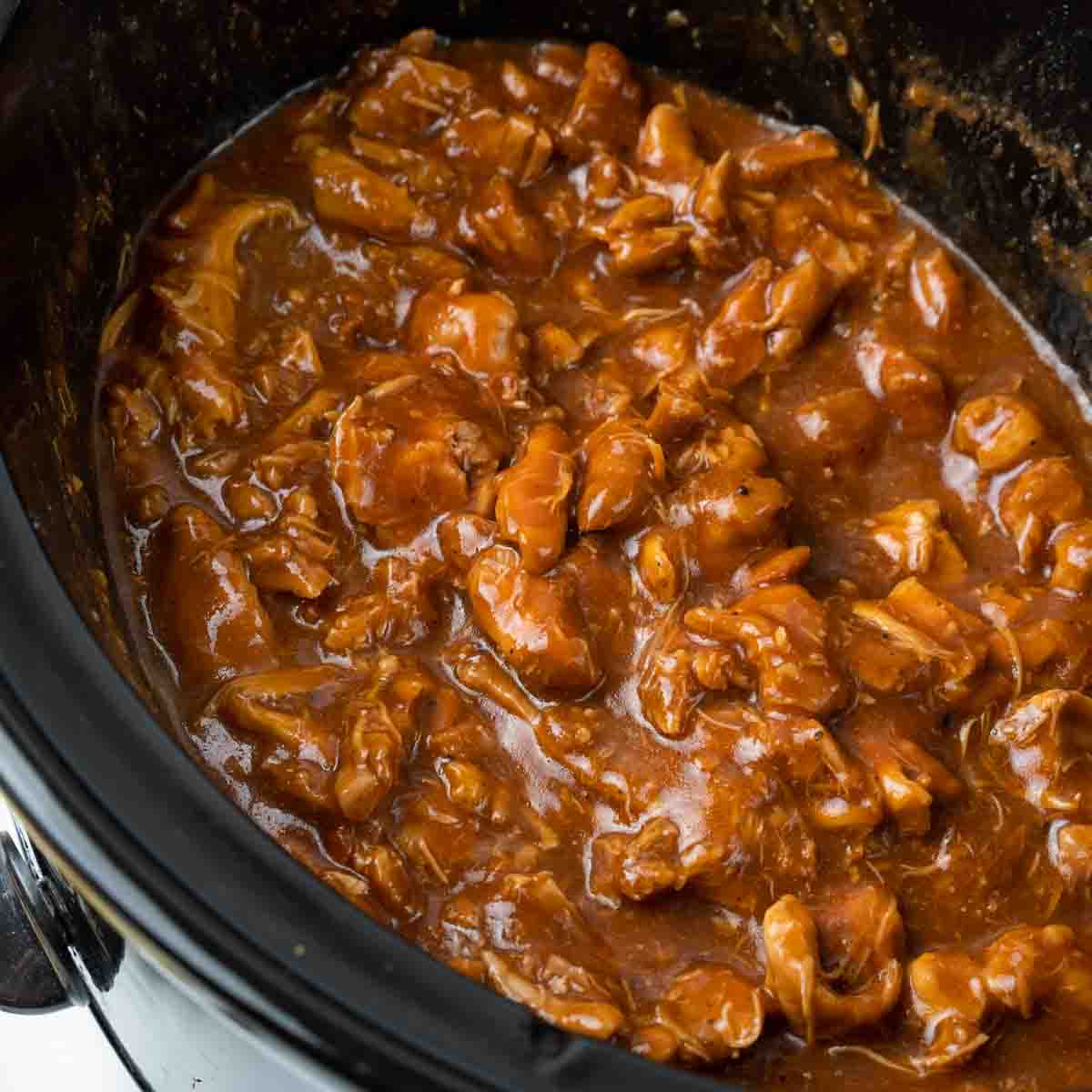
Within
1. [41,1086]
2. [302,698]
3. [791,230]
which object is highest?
[791,230]

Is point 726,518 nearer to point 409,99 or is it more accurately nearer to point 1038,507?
point 1038,507

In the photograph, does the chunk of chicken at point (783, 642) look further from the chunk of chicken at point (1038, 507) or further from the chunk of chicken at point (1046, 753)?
the chunk of chicken at point (1038, 507)

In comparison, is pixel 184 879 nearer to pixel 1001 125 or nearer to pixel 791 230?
pixel 791 230

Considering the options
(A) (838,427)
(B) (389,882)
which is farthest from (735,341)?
(B) (389,882)

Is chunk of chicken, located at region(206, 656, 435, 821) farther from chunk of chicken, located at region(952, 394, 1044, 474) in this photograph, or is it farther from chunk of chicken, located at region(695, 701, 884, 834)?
chunk of chicken, located at region(952, 394, 1044, 474)

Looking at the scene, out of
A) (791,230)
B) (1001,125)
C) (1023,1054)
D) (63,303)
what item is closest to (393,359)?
(63,303)

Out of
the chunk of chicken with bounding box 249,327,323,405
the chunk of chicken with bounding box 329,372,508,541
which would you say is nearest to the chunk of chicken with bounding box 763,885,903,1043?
the chunk of chicken with bounding box 329,372,508,541
